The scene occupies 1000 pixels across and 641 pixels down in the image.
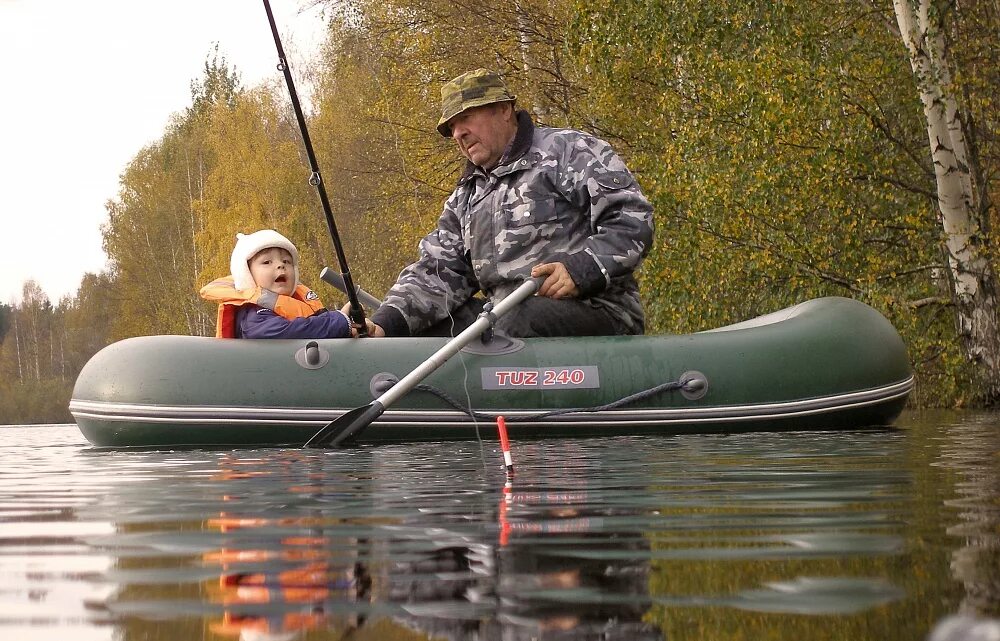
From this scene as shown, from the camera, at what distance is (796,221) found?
39.2 feet

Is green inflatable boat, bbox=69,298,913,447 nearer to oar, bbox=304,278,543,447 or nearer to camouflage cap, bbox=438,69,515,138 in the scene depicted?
oar, bbox=304,278,543,447

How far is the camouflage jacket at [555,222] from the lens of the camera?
24.1 ft

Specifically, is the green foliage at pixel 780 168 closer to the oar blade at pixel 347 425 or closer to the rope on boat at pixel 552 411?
the rope on boat at pixel 552 411

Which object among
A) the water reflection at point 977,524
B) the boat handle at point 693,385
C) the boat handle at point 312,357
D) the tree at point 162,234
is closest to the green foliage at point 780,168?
the boat handle at point 693,385

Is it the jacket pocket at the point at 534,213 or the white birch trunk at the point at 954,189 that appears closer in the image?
the jacket pocket at the point at 534,213

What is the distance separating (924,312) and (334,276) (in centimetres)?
667

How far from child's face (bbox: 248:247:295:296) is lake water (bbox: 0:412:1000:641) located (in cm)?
270

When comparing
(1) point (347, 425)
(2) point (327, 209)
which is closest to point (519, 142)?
(2) point (327, 209)

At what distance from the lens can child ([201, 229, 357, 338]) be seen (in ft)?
24.4

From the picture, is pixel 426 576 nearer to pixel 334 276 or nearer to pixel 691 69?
pixel 334 276

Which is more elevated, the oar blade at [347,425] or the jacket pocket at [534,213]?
the jacket pocket at [534,213]

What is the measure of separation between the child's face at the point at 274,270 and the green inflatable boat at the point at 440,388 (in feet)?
1.13

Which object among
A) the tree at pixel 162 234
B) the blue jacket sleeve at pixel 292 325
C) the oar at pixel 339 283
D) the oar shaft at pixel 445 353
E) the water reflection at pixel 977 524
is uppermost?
the tree at pixel 162 234

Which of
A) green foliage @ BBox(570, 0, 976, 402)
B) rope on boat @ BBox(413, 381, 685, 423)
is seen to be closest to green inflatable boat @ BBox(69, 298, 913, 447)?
rope on boat @ BBox(413, 381, 685, 423)
